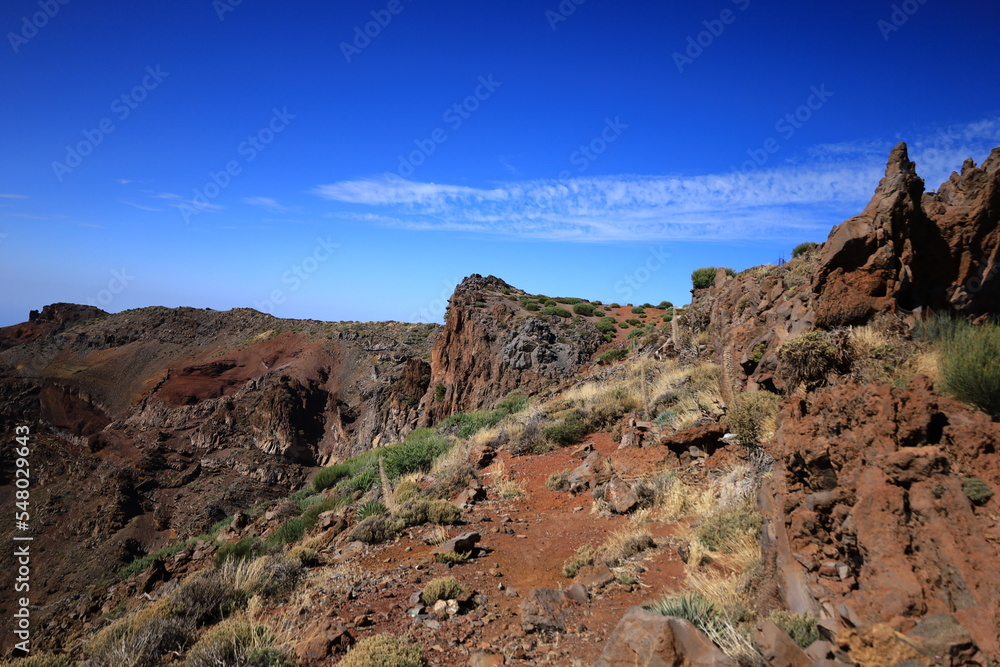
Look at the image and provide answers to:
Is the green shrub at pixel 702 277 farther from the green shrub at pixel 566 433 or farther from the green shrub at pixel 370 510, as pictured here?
the green shrub at pixel 370 510

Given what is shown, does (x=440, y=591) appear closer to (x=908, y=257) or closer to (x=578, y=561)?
(x=578, y=561)

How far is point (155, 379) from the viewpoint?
165ft

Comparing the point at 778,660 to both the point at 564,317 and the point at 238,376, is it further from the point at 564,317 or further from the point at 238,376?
the point at 238,376

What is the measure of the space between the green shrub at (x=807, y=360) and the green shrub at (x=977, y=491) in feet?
11.5

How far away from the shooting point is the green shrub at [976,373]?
382 centimetres

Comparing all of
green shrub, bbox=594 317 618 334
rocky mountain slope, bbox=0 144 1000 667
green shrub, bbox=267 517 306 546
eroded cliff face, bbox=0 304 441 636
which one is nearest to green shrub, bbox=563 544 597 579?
rocky mountain slope, bbox=0 144 1000 667

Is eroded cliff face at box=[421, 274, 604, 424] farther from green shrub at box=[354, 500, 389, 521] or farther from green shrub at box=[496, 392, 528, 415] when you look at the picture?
green shrub at box=[354, 500, 389, 521]

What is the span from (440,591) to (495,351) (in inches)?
942

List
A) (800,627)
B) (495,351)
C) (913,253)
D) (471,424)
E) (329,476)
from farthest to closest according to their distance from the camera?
(495,351) → (471,424) → (329,476) → (913,253) → (800,627)

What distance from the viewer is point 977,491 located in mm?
3100

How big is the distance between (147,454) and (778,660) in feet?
142

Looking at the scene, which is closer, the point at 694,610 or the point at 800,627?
the point at 800,627

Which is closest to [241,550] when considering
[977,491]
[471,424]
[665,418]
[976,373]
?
[471,424]

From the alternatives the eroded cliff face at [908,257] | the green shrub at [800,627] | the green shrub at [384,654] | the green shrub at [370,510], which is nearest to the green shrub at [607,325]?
the eroded cliff face at [908,257]
